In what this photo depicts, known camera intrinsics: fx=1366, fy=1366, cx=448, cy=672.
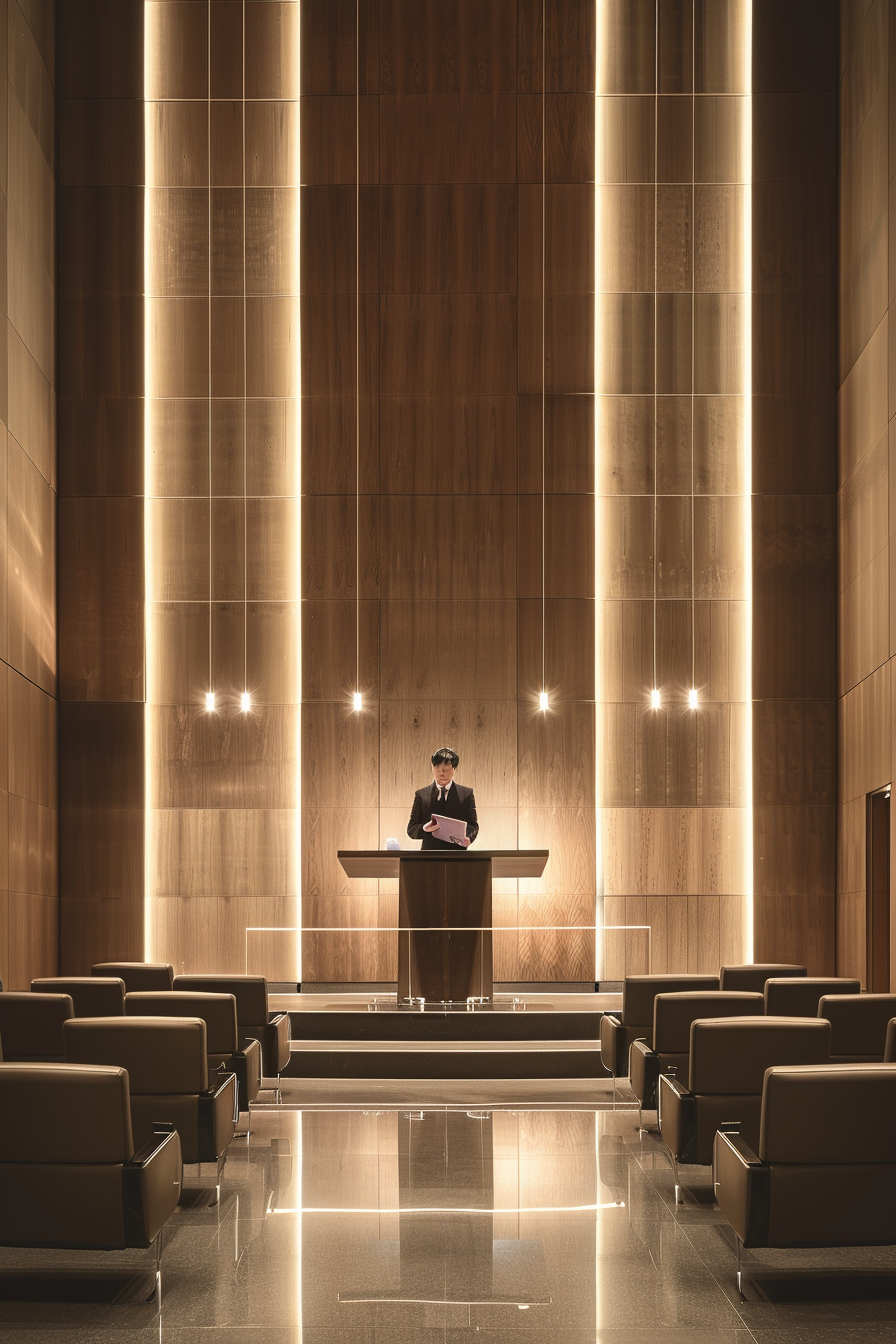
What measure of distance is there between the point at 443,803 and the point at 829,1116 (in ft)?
18.4

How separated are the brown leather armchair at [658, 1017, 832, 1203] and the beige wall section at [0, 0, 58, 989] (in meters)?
6.26

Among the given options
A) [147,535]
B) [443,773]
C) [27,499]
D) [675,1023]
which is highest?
[27,499]

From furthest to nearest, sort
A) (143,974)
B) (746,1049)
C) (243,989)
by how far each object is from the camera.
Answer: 1. (143,974)
2. (243,989)
3. (746,1049)

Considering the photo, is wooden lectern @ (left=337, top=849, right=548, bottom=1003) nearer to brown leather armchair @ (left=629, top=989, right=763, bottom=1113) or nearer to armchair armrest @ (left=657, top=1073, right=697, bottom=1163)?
brown leather armchair @ (left=629, top=989, right=763, bottom=1113)

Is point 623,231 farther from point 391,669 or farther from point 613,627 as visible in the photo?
point 391,669

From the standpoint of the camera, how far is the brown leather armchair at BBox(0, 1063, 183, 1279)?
362cm

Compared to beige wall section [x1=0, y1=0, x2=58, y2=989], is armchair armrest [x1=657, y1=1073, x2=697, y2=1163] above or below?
below

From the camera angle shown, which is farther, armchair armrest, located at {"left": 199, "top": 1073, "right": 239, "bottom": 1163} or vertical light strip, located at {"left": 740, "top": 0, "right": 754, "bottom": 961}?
vertical light strip, located at {"left": 740, "top": 0, "right": 754, "bottom": 961}

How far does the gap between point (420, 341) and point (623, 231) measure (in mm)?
1967

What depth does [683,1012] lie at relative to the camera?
5.62 m

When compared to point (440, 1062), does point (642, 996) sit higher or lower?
higher

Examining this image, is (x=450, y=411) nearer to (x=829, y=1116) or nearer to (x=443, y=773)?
(x=443, y=773)

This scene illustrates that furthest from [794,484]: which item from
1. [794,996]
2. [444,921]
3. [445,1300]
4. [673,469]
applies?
[445,1300]

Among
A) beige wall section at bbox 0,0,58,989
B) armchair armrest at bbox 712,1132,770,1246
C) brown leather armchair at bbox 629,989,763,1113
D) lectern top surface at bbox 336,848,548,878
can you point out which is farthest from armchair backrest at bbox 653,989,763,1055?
beige wall section at bbox 0,0,58,989
